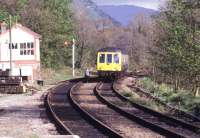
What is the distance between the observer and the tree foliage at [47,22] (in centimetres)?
6906

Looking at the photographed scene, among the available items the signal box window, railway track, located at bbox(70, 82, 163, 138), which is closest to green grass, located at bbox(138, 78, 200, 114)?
railway track, located at bbox(70, 82, 163, 138)

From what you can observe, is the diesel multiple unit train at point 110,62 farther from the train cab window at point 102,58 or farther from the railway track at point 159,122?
the railway track at point 159,122

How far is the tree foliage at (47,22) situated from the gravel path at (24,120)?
146ft

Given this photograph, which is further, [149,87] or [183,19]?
[149,87]

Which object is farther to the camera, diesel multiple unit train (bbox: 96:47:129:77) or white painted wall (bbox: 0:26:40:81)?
white painted wall (bbox: 0:26:40:81)

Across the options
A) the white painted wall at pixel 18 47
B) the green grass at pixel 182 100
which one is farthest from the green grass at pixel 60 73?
the green grass at pixel 182 100

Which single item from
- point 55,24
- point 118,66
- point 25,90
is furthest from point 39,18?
point 25,90

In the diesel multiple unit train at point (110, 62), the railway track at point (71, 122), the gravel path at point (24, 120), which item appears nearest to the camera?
the railway track at point (71, 122)

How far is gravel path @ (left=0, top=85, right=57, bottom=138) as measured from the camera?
14234mm

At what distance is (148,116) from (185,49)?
7857 millimetres

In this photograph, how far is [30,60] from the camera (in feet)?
206

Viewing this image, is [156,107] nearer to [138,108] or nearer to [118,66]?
[138,108]

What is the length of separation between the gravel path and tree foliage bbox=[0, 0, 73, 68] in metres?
44.4

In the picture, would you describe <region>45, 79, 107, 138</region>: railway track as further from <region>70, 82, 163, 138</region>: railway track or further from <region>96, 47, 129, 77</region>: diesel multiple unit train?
<region>96, 47, 129, 77</region>: diesel multiple unit train
